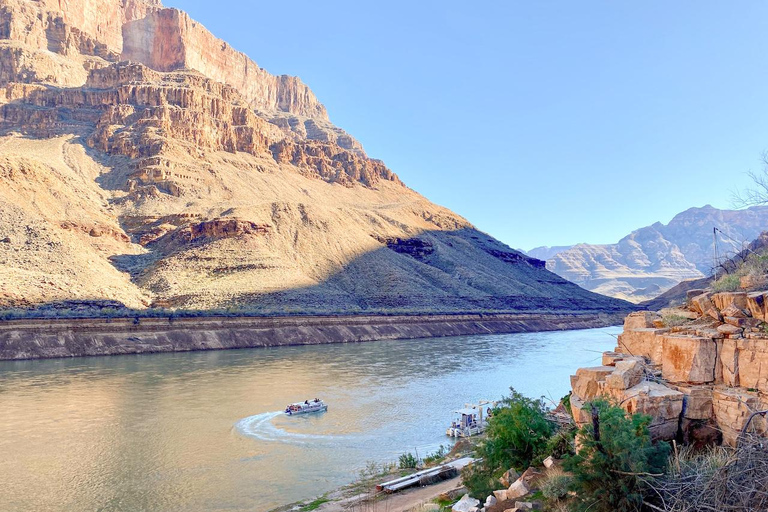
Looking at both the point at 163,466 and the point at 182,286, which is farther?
the point at 182,286

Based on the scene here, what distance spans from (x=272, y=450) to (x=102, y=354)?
32.5 metres

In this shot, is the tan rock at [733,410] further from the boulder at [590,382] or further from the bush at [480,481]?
the bush at [480,481]

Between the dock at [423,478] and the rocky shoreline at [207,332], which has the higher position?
the rocky shoreline at [207,332]

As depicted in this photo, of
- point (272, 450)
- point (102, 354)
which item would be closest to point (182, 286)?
point (102, 354)

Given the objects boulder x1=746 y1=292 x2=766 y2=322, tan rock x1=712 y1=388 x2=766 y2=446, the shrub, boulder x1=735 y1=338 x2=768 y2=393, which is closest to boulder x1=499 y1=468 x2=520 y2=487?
the shrub

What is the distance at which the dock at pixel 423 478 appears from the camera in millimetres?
14969

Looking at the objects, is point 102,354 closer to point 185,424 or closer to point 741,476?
point 185,424

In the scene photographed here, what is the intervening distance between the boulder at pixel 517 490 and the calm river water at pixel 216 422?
8.27m

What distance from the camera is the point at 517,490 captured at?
380 inches

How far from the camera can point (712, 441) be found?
28.7 feet

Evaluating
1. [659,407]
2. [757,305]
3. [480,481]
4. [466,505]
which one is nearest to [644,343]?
[757,305]

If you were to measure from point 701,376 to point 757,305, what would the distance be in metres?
1.43

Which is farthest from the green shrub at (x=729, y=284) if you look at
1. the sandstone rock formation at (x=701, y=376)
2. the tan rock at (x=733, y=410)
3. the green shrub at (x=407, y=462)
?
the green shrub at (x=407, y=462)

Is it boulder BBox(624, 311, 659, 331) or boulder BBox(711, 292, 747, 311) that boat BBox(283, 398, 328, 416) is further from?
boulder BBox(711, 292, 747, 311)
